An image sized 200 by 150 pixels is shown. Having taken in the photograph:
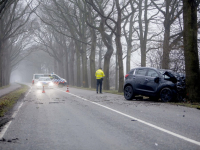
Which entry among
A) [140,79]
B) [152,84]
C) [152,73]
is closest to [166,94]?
[152,84]

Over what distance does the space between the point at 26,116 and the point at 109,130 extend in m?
3.47

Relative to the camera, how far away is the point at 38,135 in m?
6.15

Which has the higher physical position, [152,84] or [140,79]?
[140,79]

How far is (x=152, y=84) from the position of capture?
13.4 metres

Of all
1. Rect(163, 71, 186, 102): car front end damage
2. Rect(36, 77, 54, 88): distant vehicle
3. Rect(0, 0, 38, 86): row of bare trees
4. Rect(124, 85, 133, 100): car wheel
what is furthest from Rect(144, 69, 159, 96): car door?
Rect(36, 77, 54, 88): distant vehicle

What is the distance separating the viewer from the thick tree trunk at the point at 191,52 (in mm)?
12859

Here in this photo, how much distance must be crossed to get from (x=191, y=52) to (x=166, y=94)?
235 centimetres

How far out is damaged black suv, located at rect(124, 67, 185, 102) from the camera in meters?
12.9

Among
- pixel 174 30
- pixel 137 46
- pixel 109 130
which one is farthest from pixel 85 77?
pixel 109 130

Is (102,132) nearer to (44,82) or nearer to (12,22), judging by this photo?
(12,22)

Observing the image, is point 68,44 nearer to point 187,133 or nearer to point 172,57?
point 172,57

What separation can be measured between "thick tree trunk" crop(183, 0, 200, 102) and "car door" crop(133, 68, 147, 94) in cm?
217

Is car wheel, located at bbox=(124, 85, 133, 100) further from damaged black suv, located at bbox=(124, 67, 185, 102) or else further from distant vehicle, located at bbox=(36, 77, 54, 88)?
distant vehicle, located at bbox=(36, 77, 54, 88)

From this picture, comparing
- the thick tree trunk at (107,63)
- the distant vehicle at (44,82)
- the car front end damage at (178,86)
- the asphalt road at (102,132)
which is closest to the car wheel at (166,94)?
the car front end damage at (178,86)
